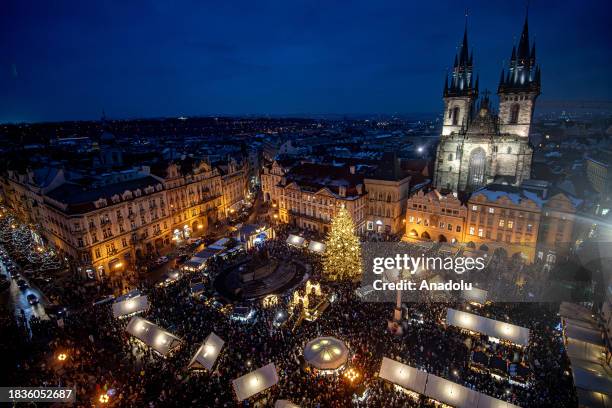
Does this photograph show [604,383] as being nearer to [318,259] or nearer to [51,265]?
[318,259]

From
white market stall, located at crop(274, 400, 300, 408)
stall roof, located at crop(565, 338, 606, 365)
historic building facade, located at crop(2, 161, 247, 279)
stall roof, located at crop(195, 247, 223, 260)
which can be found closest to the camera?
white market stall, located at crop(274, 400, 300, 408)

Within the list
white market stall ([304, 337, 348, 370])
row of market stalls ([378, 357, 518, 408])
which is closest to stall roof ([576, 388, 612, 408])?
row of market stalls ([378, 357, 518, 408])

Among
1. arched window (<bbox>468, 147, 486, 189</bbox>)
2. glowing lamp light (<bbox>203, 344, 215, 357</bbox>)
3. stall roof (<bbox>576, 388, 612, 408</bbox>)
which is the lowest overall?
stall roof (<bbox>576, 388, 612, 408</bbox>)

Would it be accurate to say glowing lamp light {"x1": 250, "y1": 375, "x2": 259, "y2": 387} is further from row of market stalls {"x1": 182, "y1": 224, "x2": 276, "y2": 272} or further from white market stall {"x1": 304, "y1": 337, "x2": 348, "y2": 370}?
row of market stalls {"x1": 182, "y1": 224, "x2": 276, "y2": 272}

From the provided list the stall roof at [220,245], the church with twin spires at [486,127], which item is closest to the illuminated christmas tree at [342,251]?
the stall roof at [220,245]

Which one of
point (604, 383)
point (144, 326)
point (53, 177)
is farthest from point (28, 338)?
point (604, 383)

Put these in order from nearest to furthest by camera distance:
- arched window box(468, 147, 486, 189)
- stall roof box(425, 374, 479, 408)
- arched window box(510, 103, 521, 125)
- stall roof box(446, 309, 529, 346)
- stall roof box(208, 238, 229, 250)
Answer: stall roof box(425, 374, 479, 408) → stall roof box(446, 309, 529, 346) → stall roof box(208, 238, 229, 250) → arched window box(510, 103, 521, 125) → arched window box(468, 147, 486, 189)
